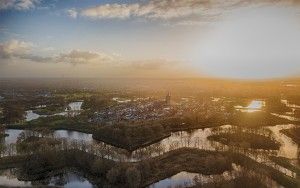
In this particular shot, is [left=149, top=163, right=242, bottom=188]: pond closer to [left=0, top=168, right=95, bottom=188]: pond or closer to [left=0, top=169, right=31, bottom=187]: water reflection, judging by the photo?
[left=0, top=168, right=95, bottom=188]: pond

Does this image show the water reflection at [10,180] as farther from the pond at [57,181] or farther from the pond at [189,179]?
the pond at [189,179]

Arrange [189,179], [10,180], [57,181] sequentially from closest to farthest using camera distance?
[189,179], [57,181], [10,180]

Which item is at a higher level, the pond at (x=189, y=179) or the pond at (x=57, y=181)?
the pond at (x=189, y=179)

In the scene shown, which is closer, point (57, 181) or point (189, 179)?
point (189, 179)

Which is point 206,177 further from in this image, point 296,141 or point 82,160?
point 296,141

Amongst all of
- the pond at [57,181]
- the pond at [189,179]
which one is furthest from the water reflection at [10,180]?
the pond at [189,179]

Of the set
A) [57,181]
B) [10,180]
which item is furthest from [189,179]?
[10,180]

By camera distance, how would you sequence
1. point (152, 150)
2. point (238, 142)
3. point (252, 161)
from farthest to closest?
1. point (238, 142)
2. point (152, 150)
3. point (252, 161)

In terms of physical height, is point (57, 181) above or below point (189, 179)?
below

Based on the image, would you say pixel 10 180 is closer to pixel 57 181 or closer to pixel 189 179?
pixel 57 181

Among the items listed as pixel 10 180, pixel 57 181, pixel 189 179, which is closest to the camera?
pixel 189 179

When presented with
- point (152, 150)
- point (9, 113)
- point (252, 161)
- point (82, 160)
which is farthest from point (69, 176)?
point (9, 113)
